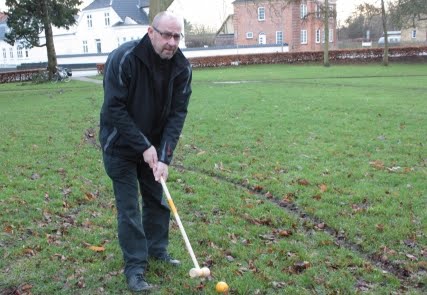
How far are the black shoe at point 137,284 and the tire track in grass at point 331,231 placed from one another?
2.20 meters

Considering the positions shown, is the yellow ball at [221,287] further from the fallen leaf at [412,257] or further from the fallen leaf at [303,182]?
the fallen leaf at [303,182]

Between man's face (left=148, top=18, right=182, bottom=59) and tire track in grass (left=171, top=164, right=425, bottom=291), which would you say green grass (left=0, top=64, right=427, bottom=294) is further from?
man's face (left=148, top=18, right=182, bottom=59)

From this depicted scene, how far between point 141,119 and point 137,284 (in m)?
1.44

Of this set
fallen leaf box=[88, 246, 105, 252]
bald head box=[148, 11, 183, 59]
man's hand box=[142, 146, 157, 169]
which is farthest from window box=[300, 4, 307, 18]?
man's hand box=[142, 146, 157, 169]

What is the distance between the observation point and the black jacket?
416 cm

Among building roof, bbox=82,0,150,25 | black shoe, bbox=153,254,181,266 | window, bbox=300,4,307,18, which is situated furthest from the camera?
window, bbox=300,4,307,18

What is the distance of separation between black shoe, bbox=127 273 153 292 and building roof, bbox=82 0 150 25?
209 ft

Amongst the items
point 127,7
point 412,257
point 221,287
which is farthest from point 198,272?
point 127,7

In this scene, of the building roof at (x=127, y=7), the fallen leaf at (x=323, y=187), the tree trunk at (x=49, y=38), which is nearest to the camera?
the fallen leaf at (x=323, y=187)

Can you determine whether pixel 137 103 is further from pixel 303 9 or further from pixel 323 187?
pixel 303 9

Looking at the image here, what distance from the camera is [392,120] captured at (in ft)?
42.7

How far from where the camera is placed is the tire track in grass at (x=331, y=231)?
15.6 ft

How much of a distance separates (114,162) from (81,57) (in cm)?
5505

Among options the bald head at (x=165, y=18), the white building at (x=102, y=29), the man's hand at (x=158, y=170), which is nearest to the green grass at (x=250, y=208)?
the man's hand at (x=158, y=170)
